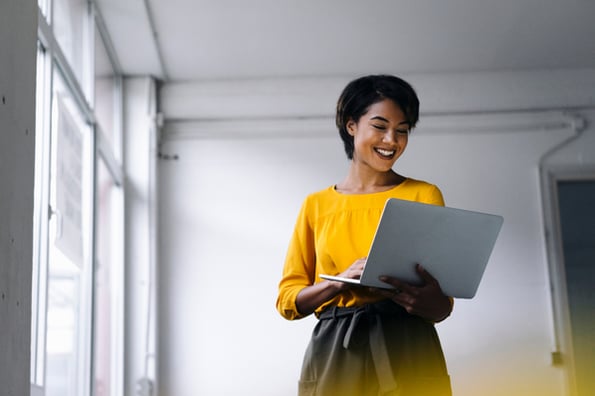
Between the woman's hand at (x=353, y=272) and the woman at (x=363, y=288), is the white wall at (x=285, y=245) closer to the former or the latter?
the woman at (x=363, y=288)

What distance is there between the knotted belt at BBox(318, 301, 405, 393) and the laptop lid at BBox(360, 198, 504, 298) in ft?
0.25

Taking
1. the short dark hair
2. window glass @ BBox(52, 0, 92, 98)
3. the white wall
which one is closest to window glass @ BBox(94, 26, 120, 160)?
window glass @ BBox(52, 0, 92, 98)

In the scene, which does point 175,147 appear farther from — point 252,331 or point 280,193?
point 252,331

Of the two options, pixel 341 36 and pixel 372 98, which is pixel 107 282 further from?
pixel 372 98

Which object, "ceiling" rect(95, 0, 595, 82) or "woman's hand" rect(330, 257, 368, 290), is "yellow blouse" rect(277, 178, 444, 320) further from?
"ceiling" rect(95, 0, 595, 82)

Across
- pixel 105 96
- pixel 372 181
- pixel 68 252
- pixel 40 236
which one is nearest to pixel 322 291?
pixel 372 181

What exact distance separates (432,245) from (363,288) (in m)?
0.18

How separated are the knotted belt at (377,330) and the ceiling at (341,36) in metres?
2.41

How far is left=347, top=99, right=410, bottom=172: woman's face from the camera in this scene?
84.7 inches

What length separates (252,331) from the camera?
181 inches

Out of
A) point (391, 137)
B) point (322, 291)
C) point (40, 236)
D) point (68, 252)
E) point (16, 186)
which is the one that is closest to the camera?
point (16, 186)

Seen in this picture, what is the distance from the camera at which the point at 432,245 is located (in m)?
1.98

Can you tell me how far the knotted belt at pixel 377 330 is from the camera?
6.31 feet

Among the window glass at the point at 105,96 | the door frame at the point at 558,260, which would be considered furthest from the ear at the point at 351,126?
the door frame at the point at 558,260
